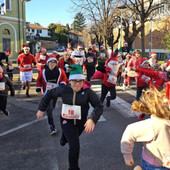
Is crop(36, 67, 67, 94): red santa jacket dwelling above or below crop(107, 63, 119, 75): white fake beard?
below

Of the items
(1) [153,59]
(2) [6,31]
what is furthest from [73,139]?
(2) [6,31]

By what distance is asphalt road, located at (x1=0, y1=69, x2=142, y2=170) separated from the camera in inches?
145

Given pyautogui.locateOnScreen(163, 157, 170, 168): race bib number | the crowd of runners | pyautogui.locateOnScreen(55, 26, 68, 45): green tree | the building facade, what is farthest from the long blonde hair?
pyautogui.locateOnScreen(55, 26, 68, 45): green tree

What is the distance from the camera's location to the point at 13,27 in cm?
2769

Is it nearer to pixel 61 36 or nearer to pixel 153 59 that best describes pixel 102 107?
pixel 153 59

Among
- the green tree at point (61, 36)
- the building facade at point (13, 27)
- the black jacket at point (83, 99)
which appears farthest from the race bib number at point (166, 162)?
the green tree at point (61, 36)

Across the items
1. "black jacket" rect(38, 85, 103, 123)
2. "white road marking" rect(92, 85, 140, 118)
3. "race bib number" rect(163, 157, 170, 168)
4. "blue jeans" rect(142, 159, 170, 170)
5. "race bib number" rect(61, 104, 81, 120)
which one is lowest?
"white road marking" rect(92, 85, 140, 118)

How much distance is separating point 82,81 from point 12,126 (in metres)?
3.07

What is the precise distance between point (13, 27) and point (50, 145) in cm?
2631

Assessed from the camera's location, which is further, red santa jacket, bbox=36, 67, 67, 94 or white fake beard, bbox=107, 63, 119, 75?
white fake beard, bbox=107, 63, 119, 75

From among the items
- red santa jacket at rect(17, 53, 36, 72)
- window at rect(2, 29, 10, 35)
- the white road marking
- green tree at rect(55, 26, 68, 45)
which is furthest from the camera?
green tree at rect(55, 26, 68, 45)

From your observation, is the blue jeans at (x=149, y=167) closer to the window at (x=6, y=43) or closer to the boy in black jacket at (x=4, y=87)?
the boy in black jacket at (x=4, y=87)

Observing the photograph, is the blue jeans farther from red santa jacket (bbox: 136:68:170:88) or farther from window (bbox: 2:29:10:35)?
window (bbox: 2:29:10:35)

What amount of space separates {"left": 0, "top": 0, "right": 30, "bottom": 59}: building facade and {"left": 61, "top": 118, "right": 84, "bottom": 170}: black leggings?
2585cm
